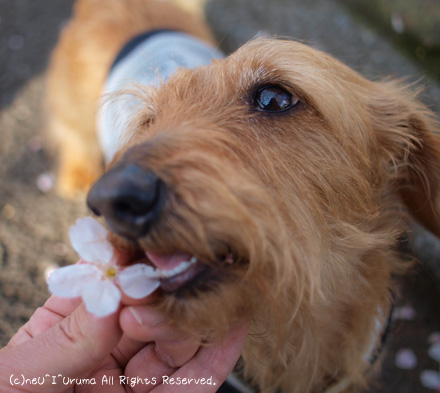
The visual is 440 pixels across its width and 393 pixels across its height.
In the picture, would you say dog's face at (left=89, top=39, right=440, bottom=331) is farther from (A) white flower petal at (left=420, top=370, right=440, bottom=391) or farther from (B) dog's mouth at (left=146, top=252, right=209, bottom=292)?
(A) white flower petal at (left=420, top=370, right=440, bottom=391)

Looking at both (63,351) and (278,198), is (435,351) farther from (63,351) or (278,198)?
(63,351)

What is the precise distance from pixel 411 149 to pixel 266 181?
111cm

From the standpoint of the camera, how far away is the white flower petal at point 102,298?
44.8 inches

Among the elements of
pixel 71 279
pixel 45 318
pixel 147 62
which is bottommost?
pixel 45 318

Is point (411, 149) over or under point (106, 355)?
under

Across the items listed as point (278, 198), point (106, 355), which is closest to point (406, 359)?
point (278, 198)

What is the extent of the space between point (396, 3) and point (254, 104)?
331 cm

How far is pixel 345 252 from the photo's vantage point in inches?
68.7

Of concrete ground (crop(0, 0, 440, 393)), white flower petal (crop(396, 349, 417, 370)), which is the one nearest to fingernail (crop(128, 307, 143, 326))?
concrete ground (crop(0, 0, 440, 393))

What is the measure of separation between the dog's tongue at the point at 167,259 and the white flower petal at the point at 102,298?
0.47 feet

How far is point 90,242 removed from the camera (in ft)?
4.09

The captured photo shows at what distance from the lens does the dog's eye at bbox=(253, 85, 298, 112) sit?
1.64 m

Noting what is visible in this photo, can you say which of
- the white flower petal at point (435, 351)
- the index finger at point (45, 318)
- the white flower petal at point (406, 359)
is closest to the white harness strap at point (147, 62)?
the index finger at point (45, 318)

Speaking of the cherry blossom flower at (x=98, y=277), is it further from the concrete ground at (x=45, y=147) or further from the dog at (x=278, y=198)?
the concrete ground at (x=45, y=147)
